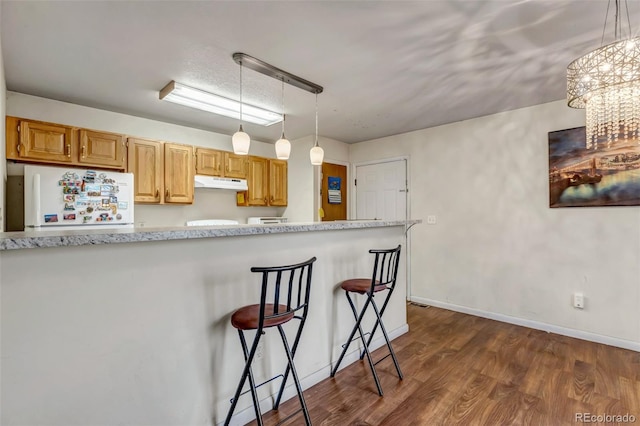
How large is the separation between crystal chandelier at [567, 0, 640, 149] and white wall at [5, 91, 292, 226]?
3.53 metres

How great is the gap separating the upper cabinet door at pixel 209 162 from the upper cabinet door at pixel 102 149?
0.83 m

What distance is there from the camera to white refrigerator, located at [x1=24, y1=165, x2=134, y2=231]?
2.53m

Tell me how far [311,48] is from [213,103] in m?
1.37

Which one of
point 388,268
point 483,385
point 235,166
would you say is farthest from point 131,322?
point 235,166

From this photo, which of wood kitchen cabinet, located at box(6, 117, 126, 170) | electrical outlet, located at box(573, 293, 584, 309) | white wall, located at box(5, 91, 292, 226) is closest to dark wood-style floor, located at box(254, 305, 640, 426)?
electrical outlet, located at box(573, 293, 584, 309)

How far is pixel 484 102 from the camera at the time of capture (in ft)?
10.2

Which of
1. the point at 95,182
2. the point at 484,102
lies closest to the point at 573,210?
the point at 484,102

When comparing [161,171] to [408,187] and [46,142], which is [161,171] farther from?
[408,187]

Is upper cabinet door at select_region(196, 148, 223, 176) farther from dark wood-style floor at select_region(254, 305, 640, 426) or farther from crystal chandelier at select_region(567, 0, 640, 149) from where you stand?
crystal chandelier at select_region(567, 0, 640, 149)

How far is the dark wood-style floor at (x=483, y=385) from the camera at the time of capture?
182cm

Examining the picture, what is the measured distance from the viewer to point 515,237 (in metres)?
3.32

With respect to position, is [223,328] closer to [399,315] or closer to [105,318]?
[105,318]

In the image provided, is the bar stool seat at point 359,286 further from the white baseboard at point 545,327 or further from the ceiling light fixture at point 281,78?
the white baseboard at point 545,327

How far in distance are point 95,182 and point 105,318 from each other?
2122 mm
